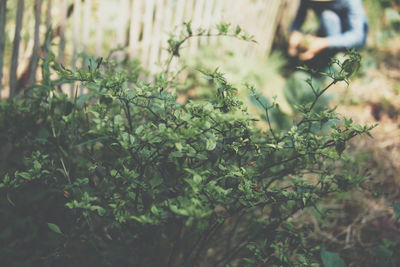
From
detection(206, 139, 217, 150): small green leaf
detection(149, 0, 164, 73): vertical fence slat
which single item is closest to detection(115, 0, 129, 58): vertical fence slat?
detection(149, 0, 164, 73): vertical fence slat

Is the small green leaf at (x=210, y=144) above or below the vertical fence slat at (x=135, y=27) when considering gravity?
below

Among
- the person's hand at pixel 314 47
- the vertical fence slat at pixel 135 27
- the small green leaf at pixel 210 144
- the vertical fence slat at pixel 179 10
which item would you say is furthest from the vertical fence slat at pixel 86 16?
the person's hand at pixel 314 47

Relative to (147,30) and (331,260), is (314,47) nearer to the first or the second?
(147,30)

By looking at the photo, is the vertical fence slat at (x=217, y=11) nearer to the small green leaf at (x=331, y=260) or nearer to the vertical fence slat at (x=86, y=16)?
the vertical fence slat at (x=86, y=16)

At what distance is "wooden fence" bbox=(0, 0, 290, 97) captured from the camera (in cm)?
170

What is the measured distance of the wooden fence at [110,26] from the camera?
5.58ft

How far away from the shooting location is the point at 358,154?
2.64 metres

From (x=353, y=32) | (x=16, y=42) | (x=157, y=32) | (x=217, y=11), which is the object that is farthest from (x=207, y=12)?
(x=16, y=42)

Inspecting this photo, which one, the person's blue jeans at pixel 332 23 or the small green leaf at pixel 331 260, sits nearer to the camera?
the small green leaf at pixel 331 260

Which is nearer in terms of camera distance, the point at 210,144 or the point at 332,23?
the point at 210,144

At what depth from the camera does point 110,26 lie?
387 cm

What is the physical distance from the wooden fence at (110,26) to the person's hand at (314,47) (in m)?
0.91

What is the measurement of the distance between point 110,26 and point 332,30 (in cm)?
264

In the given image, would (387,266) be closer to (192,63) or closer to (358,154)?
(358,154)
